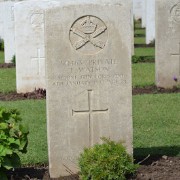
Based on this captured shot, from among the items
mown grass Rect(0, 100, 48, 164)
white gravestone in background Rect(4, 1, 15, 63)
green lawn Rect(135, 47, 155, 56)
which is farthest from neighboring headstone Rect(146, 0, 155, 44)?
mown grass Rect(0, 100, 48, 164)

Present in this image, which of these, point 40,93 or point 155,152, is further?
point 40,93

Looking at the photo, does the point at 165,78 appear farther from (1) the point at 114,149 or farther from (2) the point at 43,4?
(1) the point at 114,149

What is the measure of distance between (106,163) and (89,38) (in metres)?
1.09

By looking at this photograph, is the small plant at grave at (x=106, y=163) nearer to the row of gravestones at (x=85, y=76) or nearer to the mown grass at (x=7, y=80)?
the row of gravestones at (x=85, y=76)

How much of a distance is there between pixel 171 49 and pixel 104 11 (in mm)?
5773

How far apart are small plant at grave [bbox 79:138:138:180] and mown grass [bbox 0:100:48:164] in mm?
1163

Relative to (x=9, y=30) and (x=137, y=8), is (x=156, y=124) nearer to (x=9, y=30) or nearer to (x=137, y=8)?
(x=9, y=30)

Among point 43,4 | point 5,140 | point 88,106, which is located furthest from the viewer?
point 43,4

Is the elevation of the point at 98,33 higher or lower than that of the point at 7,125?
higher

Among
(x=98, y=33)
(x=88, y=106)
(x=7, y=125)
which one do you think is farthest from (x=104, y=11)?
(x=7, y=125)

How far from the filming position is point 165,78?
12258mm

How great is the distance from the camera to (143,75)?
14031mm

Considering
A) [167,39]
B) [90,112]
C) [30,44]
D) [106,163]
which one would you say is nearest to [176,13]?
[167,39]

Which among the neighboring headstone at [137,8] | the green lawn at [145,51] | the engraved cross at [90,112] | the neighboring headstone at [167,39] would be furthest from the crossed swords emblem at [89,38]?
the neighboring headstone at [137,8]
